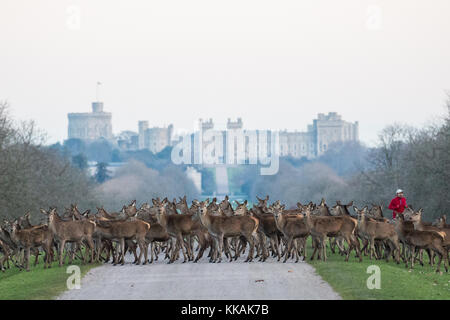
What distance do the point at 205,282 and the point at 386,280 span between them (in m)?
4.71

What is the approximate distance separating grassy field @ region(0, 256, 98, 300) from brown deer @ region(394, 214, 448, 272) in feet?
31.7

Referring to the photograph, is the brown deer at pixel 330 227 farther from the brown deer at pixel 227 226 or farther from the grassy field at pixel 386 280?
the brown deer at pixel 227 226

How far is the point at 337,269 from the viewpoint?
28.6 m

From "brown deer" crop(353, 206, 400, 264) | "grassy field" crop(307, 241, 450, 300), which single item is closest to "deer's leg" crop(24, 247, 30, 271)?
"grassy field" crop(307, 241, 450, 300)

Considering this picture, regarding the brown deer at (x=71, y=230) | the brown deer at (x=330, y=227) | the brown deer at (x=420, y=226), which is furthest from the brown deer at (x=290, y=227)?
the brown deer at (x=71, y=230)

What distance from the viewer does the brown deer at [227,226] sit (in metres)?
32.0

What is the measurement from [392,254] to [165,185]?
14046 centimetres

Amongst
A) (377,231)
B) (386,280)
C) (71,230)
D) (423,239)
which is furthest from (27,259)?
(423,239)

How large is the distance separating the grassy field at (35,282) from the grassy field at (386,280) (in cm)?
700

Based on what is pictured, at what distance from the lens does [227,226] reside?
32062 mm

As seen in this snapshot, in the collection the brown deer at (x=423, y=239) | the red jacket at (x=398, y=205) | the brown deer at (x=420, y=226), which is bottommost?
the brown deer at (x=423, y=239)

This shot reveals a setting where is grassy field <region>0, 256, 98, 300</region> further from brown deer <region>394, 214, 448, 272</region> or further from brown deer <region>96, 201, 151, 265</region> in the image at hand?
brown deer <region>394, 214, 448, 272</region>

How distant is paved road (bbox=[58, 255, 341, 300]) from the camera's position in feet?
76.1
